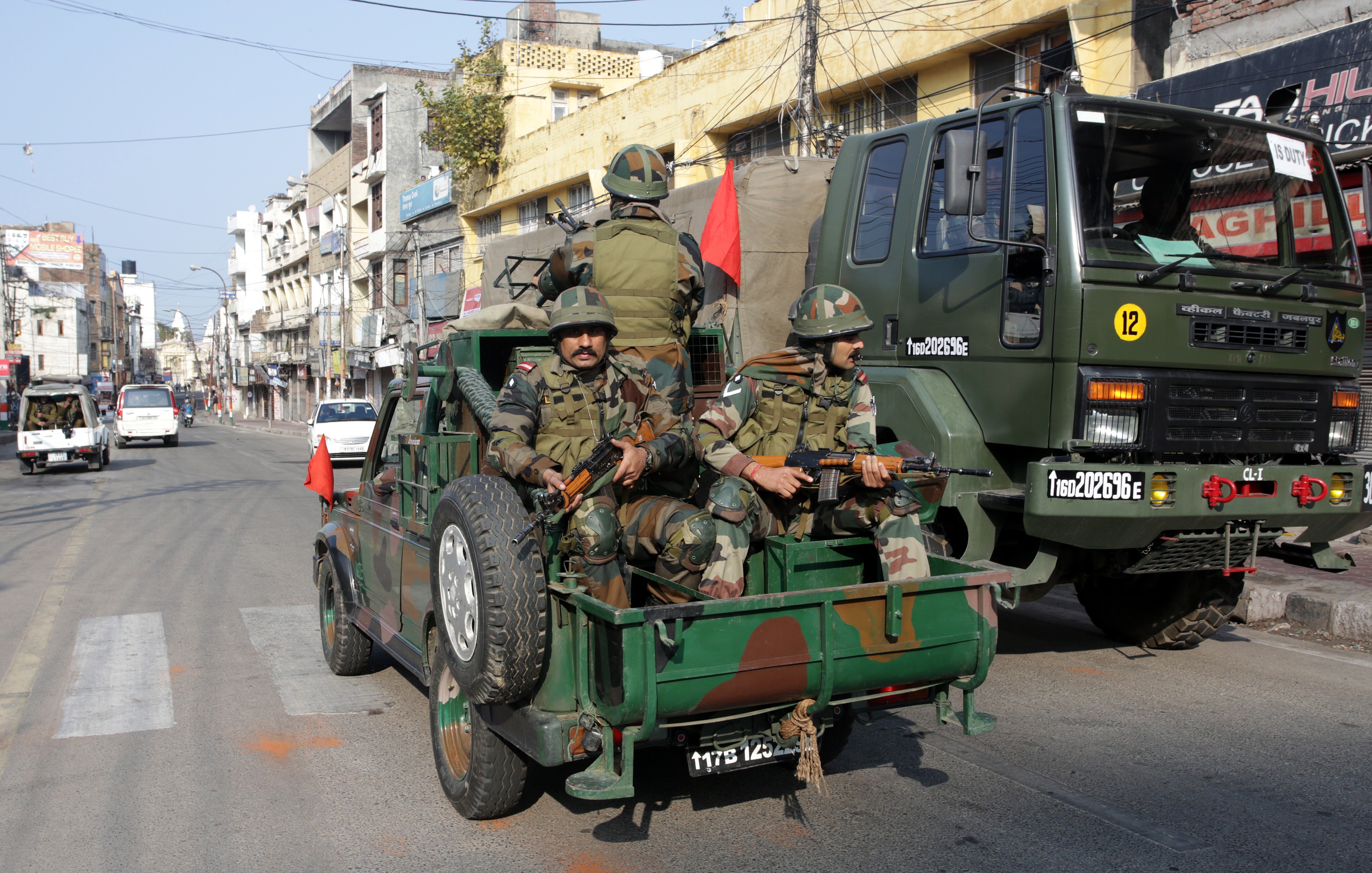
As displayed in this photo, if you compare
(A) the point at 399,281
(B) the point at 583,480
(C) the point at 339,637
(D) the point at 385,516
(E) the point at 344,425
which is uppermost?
(A) the point at 399,281

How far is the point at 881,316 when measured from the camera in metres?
6.41

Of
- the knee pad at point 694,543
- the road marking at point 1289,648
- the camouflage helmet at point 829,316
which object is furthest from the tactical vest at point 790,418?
the road marking at point 1289,648

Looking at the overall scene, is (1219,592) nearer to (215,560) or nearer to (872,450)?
(872,450)

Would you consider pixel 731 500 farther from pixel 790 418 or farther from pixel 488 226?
pixel 488 226

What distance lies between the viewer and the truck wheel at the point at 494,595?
3.39m

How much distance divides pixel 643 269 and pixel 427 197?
33218 millimetres

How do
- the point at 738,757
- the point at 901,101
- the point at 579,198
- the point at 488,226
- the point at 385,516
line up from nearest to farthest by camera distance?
the point at 738,757, the point at 385,516, the point at 901,101, the point at 579,198, the point at 488,226

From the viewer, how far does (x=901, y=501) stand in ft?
13.8

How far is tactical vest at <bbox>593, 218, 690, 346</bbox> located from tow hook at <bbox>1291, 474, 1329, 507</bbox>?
11.1ft

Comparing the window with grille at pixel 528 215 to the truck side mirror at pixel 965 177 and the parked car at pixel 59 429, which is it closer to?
the parked car at pixel 59 429

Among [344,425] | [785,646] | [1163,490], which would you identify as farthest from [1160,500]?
[344,425]

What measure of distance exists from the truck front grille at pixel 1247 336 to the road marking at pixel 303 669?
474cm

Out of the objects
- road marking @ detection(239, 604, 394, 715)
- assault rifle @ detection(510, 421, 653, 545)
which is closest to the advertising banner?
road marking @ detection(239, 604, 394, 715)

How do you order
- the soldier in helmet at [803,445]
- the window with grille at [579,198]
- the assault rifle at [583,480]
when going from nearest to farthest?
1. the assault rifle at [583,480]
2. the soldier in helmet at [803,445]
3. the window with grille at [579,198]
